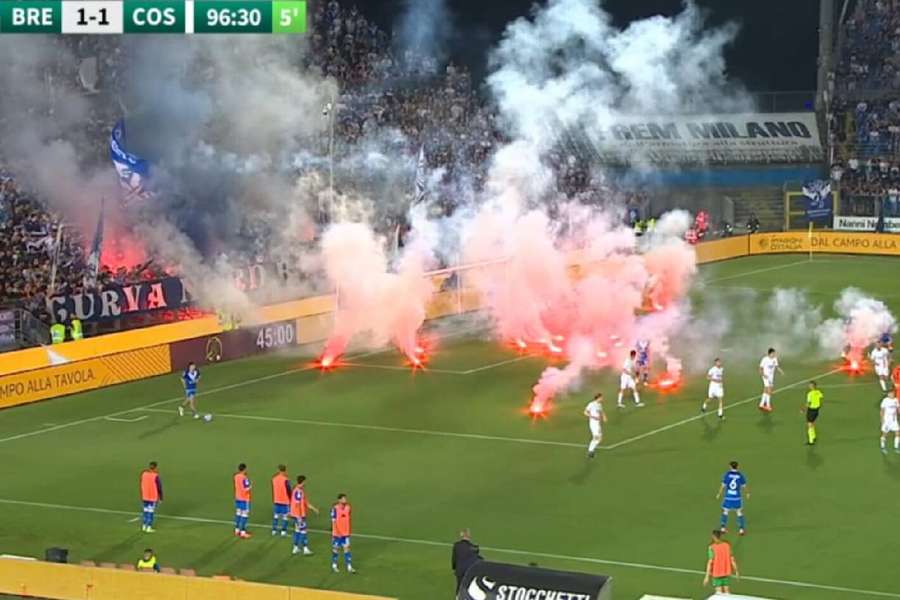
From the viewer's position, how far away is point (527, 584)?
72.9ft

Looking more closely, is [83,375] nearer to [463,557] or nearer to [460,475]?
[460,475]

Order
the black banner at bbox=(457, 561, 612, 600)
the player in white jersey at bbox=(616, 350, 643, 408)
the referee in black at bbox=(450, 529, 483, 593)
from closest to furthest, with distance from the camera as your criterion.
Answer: the black banner at bbox=(457, 561, 612, 600), the referee in black at bbox=(450, 529, 483, 593), the player in white jersey at bbox=(616, 350, 643, 408)

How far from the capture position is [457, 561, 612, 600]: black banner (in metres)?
21.8

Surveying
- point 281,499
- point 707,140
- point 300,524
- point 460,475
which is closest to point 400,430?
point 460,475

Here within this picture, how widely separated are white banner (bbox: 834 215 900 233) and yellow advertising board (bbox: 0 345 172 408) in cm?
3658

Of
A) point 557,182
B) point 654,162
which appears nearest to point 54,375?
point 557,182

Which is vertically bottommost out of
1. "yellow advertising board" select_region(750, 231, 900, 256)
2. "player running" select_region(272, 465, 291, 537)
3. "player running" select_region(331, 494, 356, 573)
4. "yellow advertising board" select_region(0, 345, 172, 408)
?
"player running" select_region(331, 494, 356, 573)

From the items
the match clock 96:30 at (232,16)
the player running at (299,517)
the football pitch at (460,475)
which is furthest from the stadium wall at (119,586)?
the match clock 96:30 at (232,16)

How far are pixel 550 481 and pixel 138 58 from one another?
27391 millimetres

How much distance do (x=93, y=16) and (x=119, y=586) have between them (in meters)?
9.25

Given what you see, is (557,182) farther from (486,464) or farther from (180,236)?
(486,464)

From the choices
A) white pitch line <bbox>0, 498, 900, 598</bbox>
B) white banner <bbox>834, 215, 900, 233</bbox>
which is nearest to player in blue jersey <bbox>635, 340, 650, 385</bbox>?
white pitch line <bbox>0, 498, 900, 598</bbox>

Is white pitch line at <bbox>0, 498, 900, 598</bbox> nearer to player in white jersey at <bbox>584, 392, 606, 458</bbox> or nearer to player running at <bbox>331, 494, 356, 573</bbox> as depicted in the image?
player running at <bbox>331, 494, 356, 573</bbox>

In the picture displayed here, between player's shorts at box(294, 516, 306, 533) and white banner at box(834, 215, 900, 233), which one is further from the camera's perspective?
white banner at box(834, 215, 900, 233)
